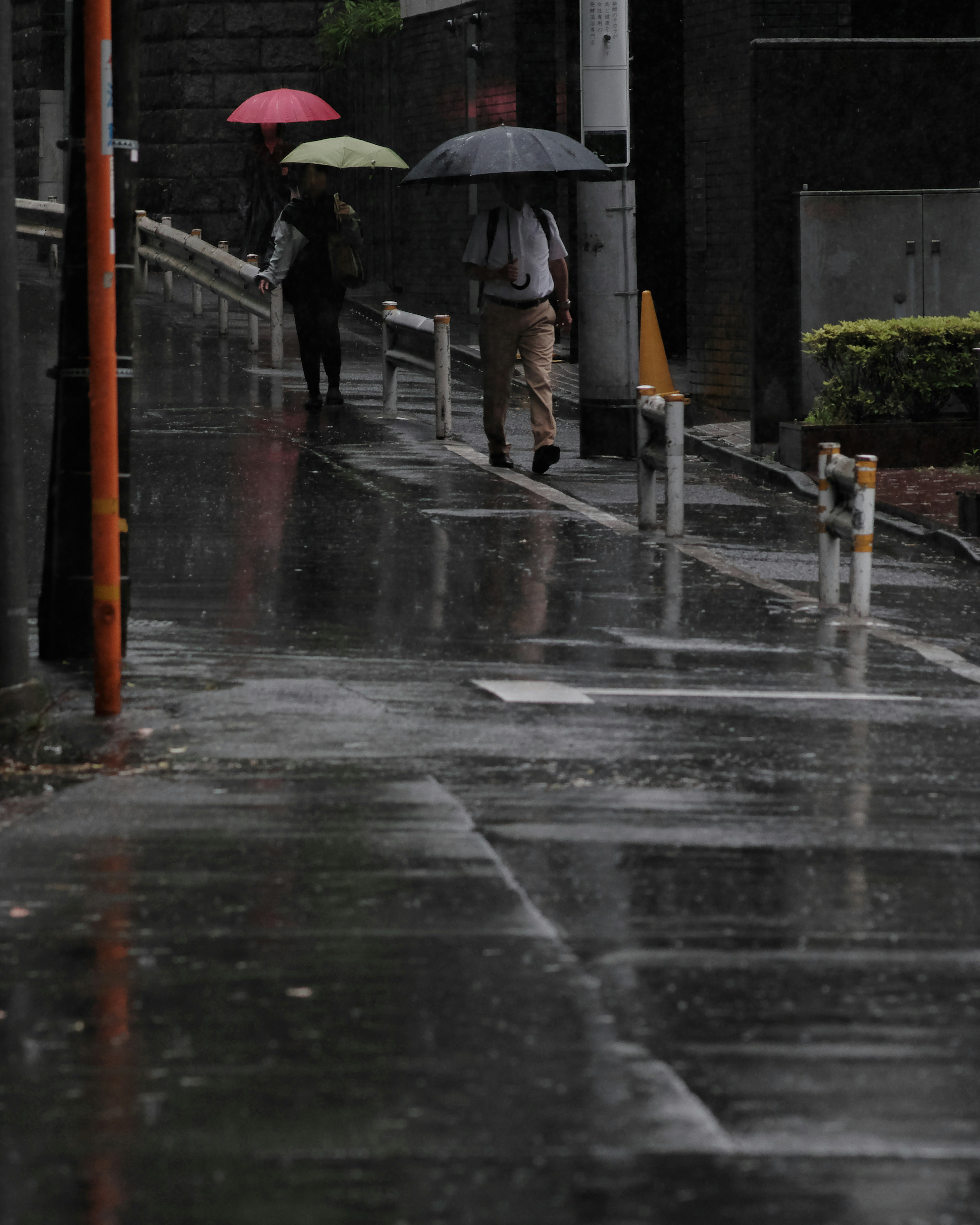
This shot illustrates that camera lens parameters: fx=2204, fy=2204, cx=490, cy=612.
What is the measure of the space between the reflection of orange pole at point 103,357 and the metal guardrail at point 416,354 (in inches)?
369

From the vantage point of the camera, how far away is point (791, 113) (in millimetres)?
17203

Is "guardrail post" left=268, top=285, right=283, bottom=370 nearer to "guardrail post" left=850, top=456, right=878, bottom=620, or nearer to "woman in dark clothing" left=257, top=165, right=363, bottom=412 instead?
"woman in dark clothing" left=257, top=165, right=363, bottom=412

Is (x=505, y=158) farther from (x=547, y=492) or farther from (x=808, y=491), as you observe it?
(x=808, y=491)

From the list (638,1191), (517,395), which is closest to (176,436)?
(517,395)

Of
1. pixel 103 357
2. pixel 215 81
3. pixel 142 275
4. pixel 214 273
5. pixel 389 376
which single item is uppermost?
pixel 215 81

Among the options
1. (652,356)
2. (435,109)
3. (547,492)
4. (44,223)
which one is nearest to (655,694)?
(547,492)

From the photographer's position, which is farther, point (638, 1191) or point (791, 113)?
point (791, 113)

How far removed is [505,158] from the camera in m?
14.5

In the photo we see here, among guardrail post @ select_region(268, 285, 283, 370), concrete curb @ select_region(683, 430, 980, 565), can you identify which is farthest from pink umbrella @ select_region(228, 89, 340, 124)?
concrete curb @ select_region(683, 430, 980, 565)

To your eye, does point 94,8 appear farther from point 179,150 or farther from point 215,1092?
point 179,150

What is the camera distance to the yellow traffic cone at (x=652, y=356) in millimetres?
18578

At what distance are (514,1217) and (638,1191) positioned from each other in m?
0.23

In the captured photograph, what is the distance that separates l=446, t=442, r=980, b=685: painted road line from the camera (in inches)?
377

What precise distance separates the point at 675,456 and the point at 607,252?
3.74 meters
